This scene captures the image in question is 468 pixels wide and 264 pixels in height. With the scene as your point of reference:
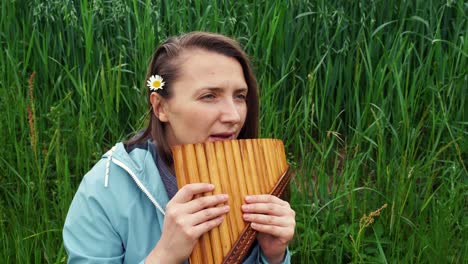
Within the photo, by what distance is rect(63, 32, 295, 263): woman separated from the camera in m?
1.99

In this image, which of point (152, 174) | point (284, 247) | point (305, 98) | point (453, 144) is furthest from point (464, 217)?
point (152, 174)

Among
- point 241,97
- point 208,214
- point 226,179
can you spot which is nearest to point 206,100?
point 241,97

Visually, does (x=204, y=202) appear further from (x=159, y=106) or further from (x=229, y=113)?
(x=159, y=106)

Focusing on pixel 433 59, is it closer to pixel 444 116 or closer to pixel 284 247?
pixel 444 116

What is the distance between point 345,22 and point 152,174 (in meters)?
1.85

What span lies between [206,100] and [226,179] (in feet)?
0.81

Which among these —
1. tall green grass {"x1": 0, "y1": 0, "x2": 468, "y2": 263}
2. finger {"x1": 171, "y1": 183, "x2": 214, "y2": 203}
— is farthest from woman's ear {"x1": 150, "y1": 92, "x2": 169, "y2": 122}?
tall green grass {"x1": 0, "y1": 0, "x2": 468, "y2": 263}

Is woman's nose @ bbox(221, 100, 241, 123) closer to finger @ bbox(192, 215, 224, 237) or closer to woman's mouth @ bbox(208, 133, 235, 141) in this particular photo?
woman's mouth @ bbox(208, 133, 235, 141)

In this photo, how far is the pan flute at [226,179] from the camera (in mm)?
1882

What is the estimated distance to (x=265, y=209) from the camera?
1.90 m

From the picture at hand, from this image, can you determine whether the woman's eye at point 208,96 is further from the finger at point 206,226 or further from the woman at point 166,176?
the finger at point 206,226

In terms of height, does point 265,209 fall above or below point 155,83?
below

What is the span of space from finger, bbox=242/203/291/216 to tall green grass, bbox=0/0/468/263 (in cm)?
114

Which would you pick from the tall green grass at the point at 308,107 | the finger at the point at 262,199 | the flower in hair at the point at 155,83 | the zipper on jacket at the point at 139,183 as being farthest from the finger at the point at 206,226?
the tall green grass at the point at 308,107
